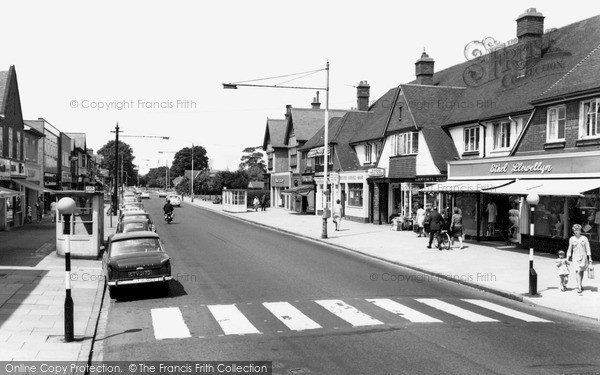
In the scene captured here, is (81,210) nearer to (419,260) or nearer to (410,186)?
(419,260)

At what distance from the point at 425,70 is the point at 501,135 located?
566 inches

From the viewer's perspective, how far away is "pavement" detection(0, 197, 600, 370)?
31.4 feet

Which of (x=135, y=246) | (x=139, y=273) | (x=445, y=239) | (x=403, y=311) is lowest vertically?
(x=403, y=311)

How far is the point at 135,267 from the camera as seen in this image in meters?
13.5

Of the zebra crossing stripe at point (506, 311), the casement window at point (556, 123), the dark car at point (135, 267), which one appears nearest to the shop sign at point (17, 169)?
the dark car at point (135, 267)

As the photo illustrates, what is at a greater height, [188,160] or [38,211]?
[188,160]

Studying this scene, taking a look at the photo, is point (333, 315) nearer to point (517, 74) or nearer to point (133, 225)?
point (133, 225)

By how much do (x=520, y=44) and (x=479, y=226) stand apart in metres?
10.4

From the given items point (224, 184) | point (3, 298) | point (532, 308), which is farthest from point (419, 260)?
point (224, 184)

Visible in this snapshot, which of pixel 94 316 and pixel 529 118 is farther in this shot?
pixel 529 118

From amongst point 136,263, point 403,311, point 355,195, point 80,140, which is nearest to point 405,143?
point 355,195

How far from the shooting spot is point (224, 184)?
87438 mm

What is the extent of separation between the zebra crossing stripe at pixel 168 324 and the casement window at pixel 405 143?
23.9 m

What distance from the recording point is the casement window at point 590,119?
66.3 feet
